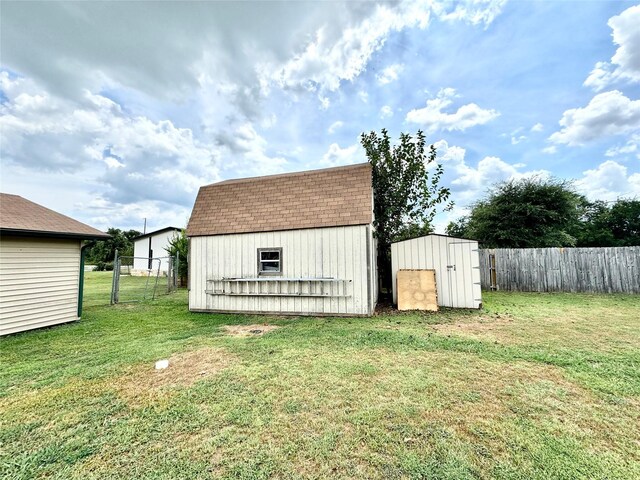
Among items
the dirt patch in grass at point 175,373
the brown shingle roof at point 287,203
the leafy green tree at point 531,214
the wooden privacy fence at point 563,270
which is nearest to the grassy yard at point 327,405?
the dirt patch in grass at point 175,373

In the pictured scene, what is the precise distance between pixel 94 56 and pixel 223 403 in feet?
35.5

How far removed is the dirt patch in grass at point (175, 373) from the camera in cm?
322

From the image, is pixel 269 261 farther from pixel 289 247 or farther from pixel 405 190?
pixel 405 190

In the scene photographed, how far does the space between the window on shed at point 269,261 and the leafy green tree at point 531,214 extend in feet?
41.8

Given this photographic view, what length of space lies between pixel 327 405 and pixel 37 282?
7740mm

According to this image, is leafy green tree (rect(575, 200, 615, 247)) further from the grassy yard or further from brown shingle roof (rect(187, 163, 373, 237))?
brown shingle roof (rect(187, 163, 373, 237))

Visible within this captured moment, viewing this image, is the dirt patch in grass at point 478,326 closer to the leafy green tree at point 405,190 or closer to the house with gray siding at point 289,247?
the house with gray siding at point 289,247

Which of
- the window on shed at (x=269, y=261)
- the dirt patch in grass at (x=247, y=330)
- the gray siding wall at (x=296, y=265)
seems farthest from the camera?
the window on shed at (x=269, y=261)

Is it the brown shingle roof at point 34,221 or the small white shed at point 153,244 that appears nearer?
the brown shingle roof at point 34,221

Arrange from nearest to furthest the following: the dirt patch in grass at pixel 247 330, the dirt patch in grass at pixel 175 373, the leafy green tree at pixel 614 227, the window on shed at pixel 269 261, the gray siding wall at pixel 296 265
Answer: the dirt patch in grass at pixel 175 373 < the dirt patch in grass at pixel 247 330 < the gray siding wall at pixel 296 265 < the window on shed at pixel 269 261 < the leafy green tree at pixel 614 227

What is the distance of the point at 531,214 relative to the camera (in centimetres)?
1378

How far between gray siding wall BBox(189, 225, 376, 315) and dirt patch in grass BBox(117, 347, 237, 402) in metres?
3.27

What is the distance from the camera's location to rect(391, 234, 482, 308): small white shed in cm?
784

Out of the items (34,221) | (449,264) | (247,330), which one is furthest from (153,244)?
(449,264)
